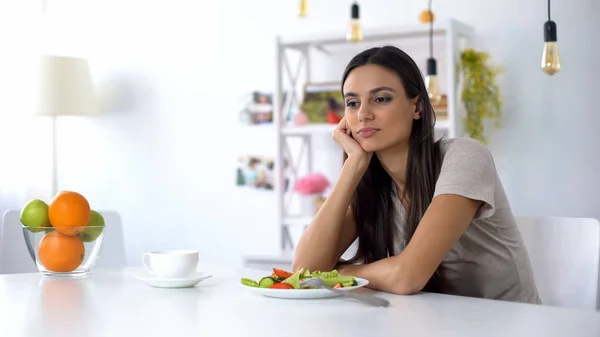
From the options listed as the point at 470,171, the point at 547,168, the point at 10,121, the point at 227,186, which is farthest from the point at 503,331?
the point at 10,121

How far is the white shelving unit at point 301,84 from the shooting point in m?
3.27

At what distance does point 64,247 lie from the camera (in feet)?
6.00

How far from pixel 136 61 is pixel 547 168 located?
2279 mm

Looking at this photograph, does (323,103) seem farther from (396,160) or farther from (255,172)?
(396,160)

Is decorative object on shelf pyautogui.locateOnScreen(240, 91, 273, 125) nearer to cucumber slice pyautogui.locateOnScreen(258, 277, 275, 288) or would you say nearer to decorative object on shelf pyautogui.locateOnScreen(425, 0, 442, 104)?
decorative object on shelf pyautogui.locateOnScreen(425, 0, 442, 104)

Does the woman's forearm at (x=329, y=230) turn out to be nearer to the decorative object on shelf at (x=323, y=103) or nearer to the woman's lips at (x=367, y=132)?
the woman's lips at (x=367, y=132)

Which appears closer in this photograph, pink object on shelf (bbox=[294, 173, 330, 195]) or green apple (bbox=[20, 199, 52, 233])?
green apple (bbox=[20, 199, 52, 233])

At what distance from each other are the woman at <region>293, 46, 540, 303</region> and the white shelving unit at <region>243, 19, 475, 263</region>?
1.24 m

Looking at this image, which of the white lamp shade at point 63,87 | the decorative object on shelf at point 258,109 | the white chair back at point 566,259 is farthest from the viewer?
the white lamp shade at point 63,87

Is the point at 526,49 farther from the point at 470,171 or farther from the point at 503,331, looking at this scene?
the point at 503,331

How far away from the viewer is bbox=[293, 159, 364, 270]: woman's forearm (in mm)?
1943

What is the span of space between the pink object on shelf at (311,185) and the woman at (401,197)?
5.14 feet

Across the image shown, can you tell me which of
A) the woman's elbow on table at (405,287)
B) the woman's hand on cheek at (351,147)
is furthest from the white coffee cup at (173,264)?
the woman's hand on cheek at (351,147)

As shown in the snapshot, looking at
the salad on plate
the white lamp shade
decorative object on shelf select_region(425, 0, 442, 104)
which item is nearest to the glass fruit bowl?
the salad on plate
